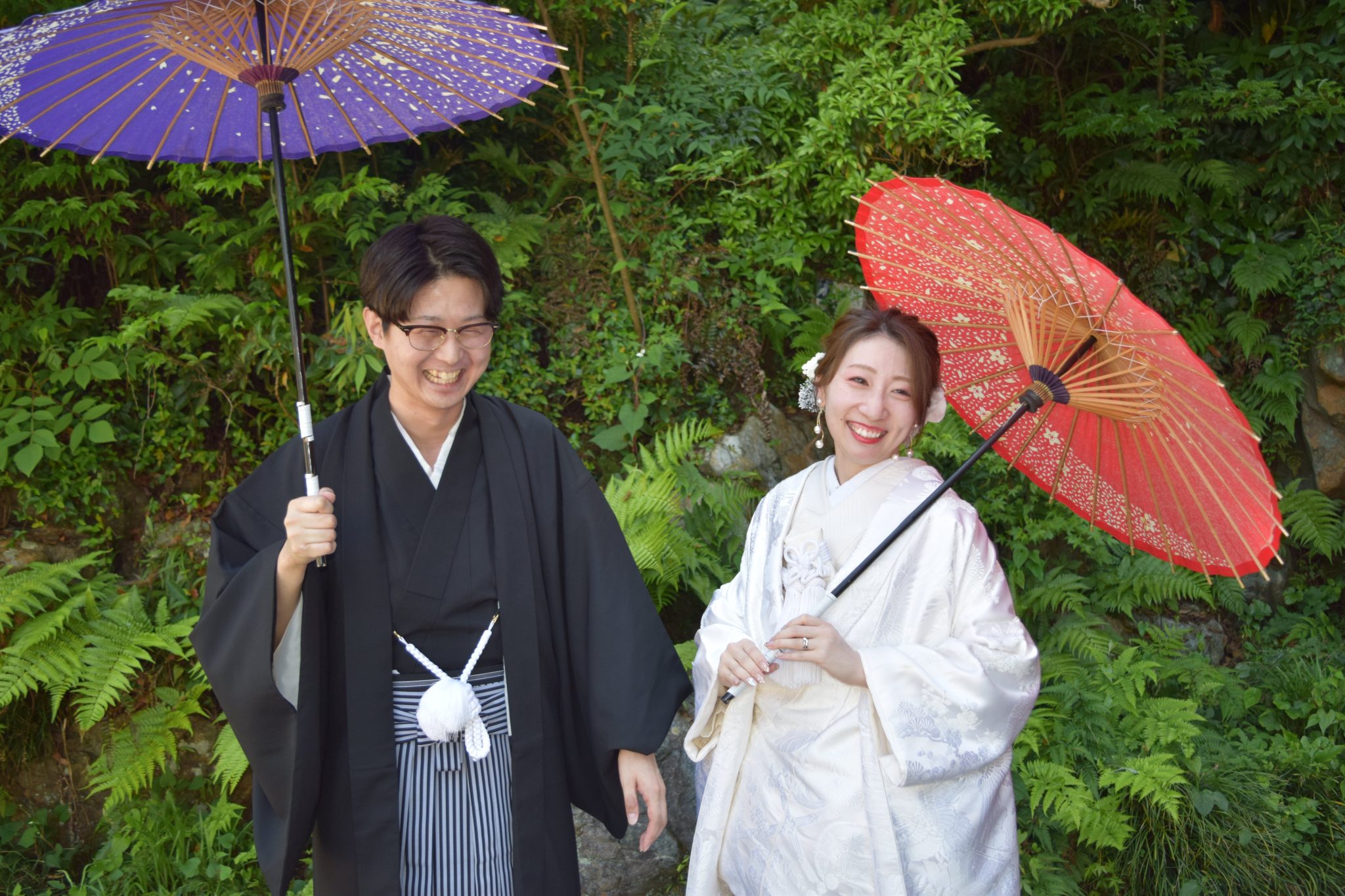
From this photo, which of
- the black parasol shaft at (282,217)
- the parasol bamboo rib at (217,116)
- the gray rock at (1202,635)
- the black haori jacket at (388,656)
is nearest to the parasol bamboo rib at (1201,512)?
the black haori jacket at (388,656)

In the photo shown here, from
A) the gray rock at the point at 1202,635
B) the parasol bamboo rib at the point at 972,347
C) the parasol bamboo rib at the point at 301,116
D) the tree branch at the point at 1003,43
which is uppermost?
the tree branch at the point at 1003,43

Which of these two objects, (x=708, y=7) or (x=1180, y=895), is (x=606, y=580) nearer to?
(x=1180, y=895)

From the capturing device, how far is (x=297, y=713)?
220cm

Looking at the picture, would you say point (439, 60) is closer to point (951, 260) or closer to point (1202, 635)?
point (951, 260)

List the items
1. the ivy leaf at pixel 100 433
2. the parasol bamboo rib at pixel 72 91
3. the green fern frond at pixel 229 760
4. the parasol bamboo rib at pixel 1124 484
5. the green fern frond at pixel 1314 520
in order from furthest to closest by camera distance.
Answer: the green fern frond at pixel 1314 520, the ivy leaf at pixel 100 433, the green fern frond at pixel 229 760, the parasol bamboo rib at pixel 1124 484, the parasol bamboo rib at pixel 72 91

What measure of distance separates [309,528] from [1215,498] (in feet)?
6.86

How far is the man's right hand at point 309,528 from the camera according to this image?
2.04 m

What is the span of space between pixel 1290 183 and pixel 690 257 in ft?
14.3

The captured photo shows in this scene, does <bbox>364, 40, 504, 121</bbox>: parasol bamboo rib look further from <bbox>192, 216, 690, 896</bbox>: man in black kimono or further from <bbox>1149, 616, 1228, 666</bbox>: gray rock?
<bbox>1149, 616, 1228, 666</bbox>: gray rock

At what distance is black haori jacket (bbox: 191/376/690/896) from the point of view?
2.21m

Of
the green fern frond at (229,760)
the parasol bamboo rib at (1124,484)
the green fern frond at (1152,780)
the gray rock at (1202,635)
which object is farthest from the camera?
the gray rock at (1202,635)

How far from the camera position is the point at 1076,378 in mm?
2490

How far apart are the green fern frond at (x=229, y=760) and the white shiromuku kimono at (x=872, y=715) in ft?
7.99

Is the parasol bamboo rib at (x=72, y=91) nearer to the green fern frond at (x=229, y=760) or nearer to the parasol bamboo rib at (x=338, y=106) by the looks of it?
the parasol bamboo rib at (x=338, y=106)
